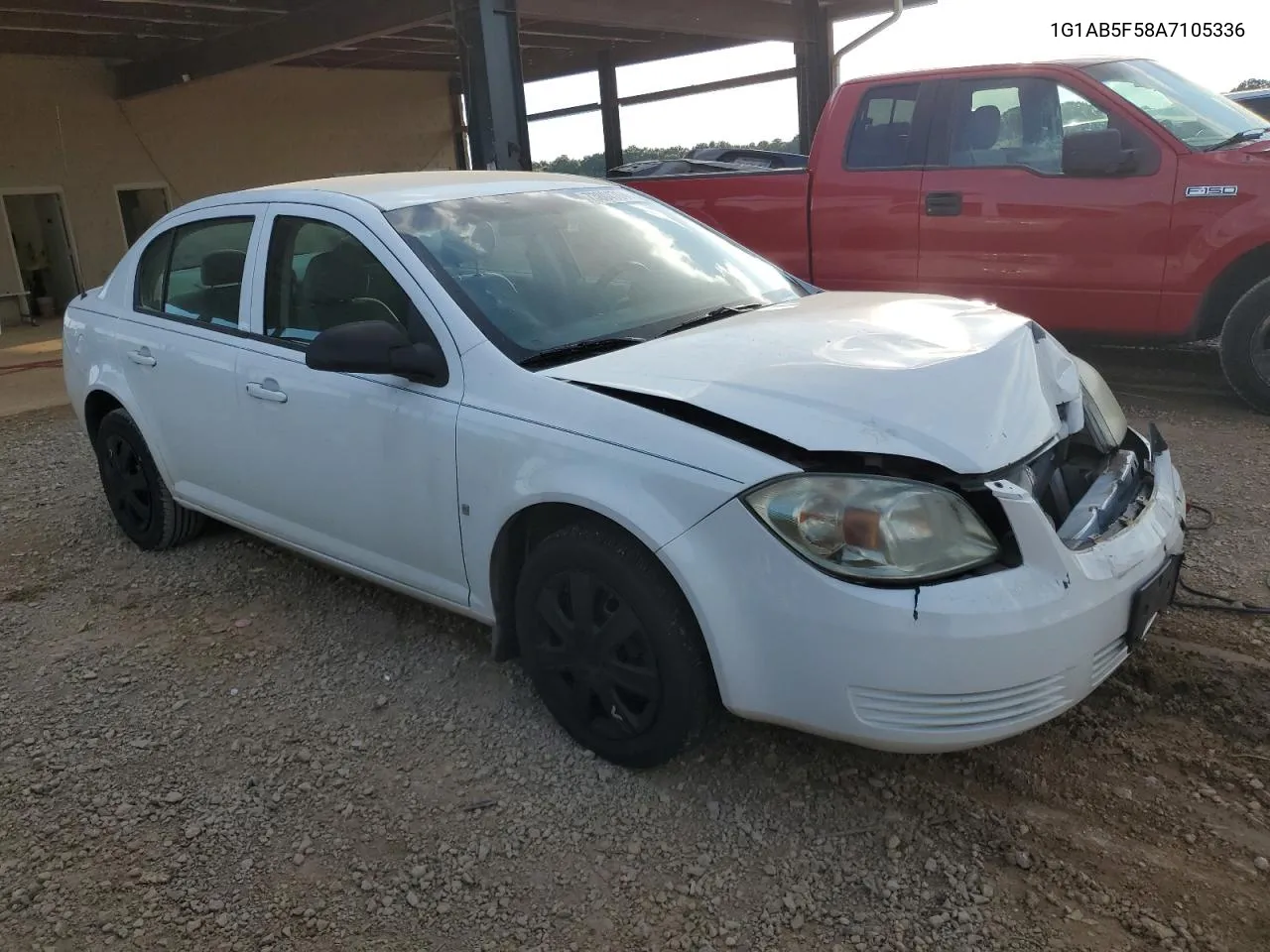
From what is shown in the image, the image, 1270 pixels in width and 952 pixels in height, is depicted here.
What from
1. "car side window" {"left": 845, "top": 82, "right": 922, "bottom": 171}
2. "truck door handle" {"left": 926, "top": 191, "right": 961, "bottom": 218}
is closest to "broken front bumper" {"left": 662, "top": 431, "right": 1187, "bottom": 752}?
"truck door handle" {"left": 926, "top": 191, "right": 961, "bottom": 218}

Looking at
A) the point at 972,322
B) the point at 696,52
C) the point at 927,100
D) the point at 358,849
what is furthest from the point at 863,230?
the point at 696,52

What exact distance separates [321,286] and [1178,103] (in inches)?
193

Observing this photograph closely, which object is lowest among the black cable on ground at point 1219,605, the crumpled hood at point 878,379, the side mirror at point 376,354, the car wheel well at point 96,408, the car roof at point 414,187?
the black cable on ground at point 1219,605

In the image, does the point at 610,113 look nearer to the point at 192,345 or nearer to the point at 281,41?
the point at 281,41

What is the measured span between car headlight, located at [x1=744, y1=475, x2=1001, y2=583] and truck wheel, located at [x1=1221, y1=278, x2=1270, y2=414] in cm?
401

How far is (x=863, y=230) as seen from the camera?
6535 mm

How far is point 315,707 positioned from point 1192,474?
12.9ft

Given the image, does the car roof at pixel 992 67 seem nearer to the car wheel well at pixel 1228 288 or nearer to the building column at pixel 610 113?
the car wheel well at pixel 1228 288

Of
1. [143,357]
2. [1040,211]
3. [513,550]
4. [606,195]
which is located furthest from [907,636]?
[1040,211]

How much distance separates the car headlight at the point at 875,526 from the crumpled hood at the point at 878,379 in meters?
0.09

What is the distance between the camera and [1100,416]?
126 inches

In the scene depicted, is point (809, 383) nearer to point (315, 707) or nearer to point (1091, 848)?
point (1091, 848)

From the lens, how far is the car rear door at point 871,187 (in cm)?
638

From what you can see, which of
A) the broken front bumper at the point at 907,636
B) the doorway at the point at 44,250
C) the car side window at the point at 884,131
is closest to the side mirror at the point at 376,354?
the broken front bumper at the point at 907,636
